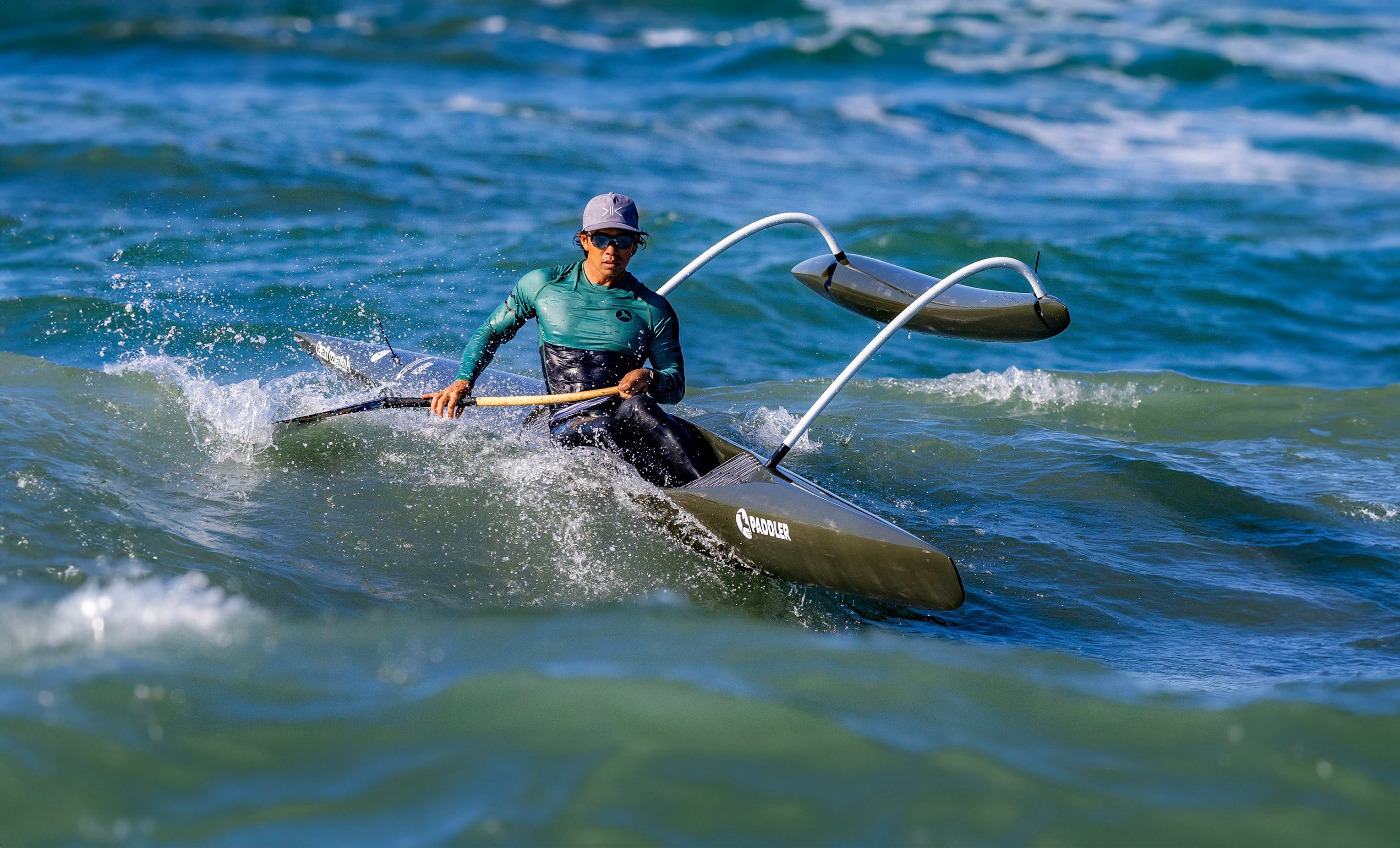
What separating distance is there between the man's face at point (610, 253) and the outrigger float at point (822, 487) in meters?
0.76

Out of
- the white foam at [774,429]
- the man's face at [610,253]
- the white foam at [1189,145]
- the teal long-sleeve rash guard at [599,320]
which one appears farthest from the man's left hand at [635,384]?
the white foam at [1189,145]

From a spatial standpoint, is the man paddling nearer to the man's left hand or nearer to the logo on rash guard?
the man's left hand

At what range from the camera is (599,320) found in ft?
21.7

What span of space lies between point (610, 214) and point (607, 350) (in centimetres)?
81

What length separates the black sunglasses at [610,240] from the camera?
6301 mm

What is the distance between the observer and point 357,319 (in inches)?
395

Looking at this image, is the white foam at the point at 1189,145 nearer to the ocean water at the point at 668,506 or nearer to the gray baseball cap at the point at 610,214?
the ocean water at the point at 668,506

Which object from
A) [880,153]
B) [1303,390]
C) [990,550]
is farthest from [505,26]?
[990,550]

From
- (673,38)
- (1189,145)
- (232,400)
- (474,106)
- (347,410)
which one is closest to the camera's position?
(347,410)

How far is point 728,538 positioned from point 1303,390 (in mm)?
6517

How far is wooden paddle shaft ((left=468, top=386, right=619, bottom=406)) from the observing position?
6.30 m

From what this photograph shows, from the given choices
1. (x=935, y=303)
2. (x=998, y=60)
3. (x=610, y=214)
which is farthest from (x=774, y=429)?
(x=998, y=60)

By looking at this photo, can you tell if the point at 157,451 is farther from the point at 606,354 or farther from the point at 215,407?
the point at 606,354

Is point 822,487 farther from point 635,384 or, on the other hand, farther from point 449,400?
point 449,400
